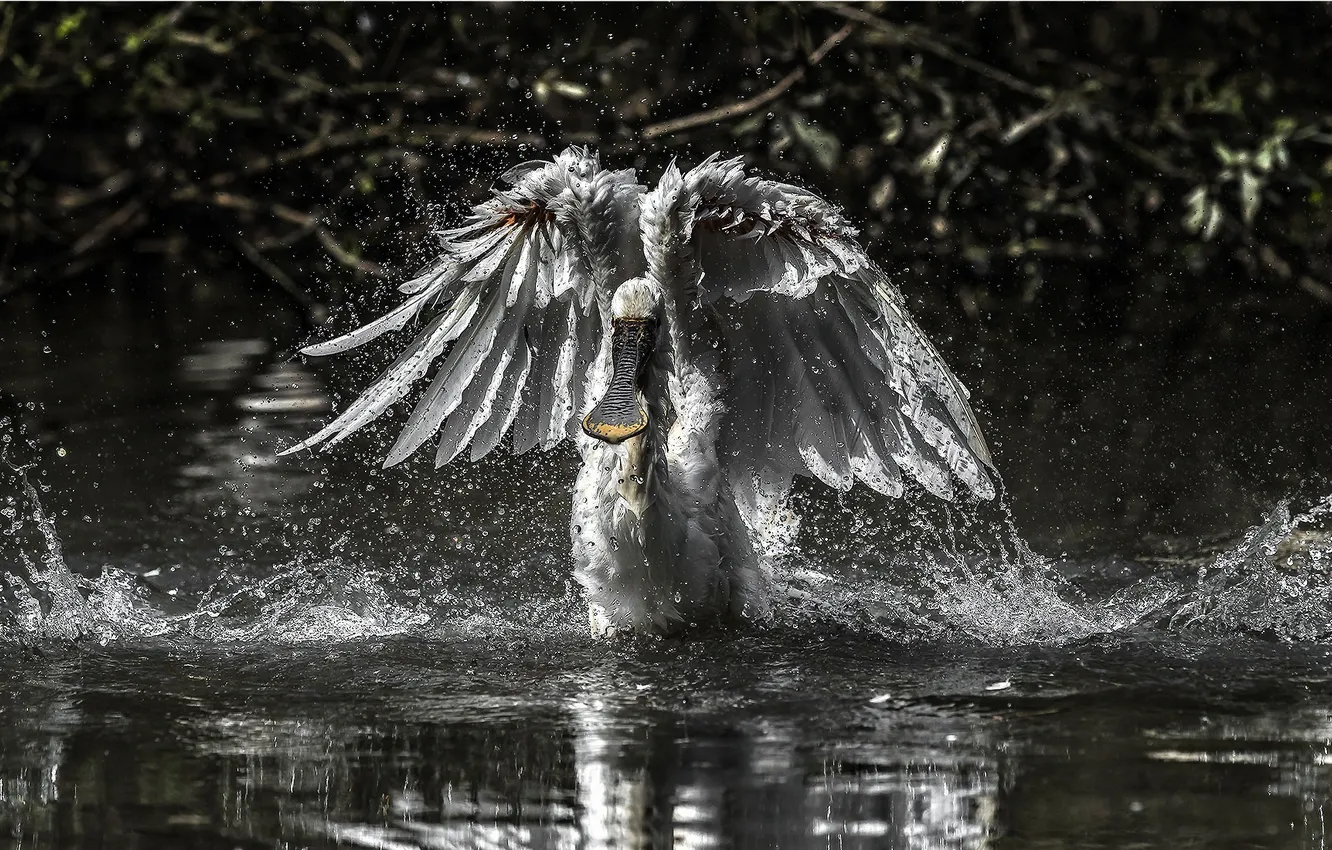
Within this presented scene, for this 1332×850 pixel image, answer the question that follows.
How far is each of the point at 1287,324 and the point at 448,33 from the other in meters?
5.68

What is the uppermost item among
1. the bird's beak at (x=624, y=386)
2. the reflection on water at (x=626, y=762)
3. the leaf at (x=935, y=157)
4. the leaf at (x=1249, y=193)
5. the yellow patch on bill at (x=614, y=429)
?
the leaf at (x=935, y=157)

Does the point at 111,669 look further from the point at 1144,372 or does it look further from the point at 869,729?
the point at 1144,372

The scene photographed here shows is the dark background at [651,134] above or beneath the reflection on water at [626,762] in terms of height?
above

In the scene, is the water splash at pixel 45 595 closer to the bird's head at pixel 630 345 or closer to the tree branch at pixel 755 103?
the bird's head at pixel 630 345

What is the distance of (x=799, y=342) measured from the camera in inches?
203

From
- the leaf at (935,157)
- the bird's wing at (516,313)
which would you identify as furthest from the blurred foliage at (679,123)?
the bird's wing at (516,313)

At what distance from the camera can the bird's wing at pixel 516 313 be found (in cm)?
477

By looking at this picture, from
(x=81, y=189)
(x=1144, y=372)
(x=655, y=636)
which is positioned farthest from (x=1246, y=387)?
(x=81, y=189)

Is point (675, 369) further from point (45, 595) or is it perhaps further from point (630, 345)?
point (45, 595)

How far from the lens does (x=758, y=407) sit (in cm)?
527

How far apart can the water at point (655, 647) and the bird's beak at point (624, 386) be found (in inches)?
23.5

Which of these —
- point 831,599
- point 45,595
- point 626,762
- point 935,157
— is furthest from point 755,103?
point 626,762

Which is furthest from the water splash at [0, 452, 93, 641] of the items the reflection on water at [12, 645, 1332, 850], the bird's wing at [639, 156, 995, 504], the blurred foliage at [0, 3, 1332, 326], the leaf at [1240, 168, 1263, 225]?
the leaf at [1240, 168, 1263, 225]

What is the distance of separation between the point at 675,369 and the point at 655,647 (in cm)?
79
